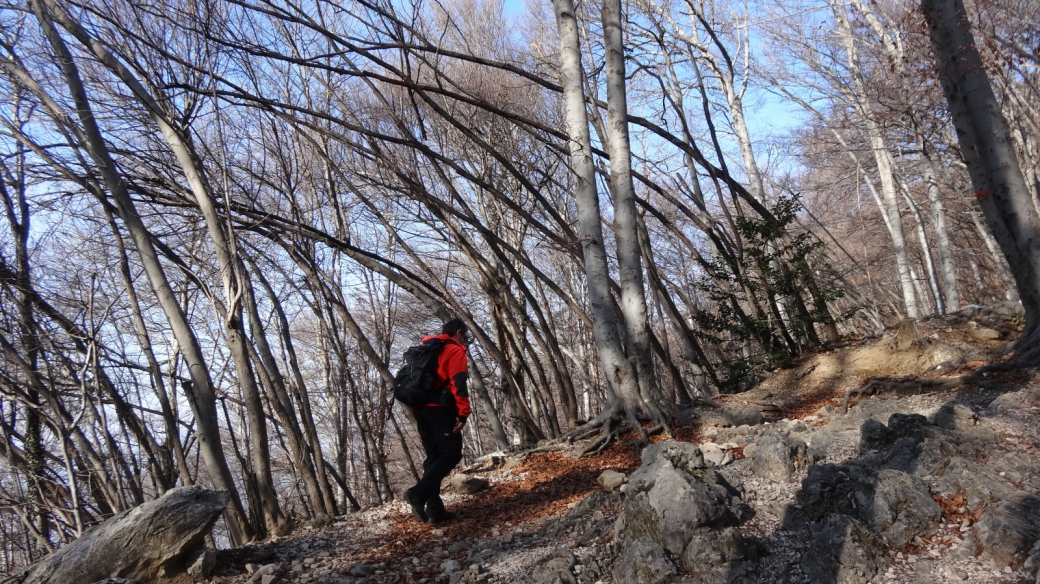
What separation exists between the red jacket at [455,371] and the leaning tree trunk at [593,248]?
1.63 metres

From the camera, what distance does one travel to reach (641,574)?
281 centimetres

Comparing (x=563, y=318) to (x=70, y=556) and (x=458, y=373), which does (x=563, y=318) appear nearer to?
(x=458, y=373)

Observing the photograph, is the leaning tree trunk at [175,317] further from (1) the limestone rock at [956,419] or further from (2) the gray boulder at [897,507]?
(1) the limestone rock at [956,419]

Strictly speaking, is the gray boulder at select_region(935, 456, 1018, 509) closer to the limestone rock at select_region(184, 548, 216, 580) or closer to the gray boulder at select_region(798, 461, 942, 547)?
the gray boulder at select_region(798, 461, 942, 547)

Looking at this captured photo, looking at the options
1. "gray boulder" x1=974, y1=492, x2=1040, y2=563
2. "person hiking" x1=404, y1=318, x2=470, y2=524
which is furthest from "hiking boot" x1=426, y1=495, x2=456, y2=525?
"gray boulder" x1=974, y1=492, x2=1040, y2=563

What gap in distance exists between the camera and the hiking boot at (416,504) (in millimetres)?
4324

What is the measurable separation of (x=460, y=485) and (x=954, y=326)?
537 cm

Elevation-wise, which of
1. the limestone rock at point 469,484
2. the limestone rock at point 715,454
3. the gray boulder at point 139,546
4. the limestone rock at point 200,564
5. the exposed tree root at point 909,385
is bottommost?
the exposed tree root at point 909,385

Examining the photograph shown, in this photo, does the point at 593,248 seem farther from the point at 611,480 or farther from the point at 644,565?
the point at 644,565

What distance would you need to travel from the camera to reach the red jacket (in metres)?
4.24

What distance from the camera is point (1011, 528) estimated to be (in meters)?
2.44

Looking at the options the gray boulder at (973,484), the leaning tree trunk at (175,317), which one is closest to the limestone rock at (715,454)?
the gray boulder at (973,484)

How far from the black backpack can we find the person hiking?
30 millimetres

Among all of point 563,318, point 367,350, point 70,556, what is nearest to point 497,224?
point 367,350
